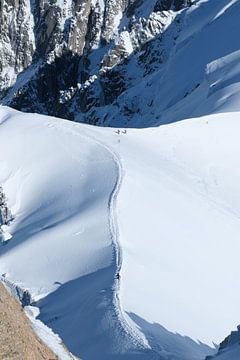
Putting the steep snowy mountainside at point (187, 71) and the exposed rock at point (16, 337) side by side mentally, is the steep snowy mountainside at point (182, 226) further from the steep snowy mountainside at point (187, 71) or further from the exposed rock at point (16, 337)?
the steep snowy mountainside at point (187, 71)

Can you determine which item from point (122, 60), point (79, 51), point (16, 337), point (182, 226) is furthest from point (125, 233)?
point (79, 51)

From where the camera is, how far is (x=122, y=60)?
92250 millimetres

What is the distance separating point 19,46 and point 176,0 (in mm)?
36602

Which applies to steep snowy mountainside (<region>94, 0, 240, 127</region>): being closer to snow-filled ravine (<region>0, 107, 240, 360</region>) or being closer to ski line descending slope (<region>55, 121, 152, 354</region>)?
snow-filled ravine (<region>0, 107, 240, 360</region>)

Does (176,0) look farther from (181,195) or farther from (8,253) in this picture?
(8,253)

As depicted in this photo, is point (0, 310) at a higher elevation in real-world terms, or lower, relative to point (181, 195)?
higher

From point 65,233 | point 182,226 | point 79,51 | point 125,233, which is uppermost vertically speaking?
point 125,233

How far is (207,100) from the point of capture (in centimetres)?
4900

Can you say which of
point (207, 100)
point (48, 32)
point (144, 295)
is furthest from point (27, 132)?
point (48, 32)

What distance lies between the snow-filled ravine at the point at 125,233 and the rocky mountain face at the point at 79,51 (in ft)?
156

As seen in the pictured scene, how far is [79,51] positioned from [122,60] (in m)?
20.6

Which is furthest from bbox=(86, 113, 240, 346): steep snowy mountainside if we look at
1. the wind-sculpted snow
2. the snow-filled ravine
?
the wind-sculpted snow

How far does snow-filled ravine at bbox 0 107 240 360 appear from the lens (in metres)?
13.1

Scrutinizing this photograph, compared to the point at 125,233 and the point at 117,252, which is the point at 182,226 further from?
the point at 117,252
